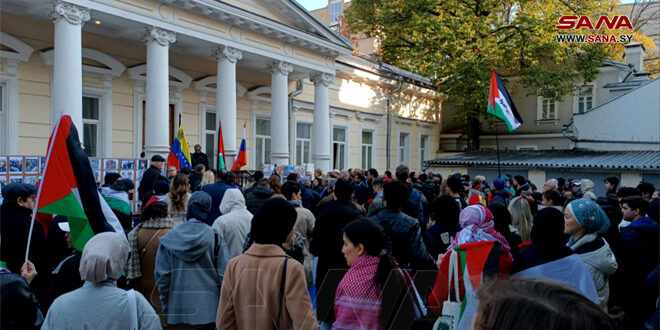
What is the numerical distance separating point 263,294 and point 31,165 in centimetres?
934

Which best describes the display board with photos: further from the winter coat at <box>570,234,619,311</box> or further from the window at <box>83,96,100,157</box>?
the winter coat at <box>570,234,619,311</box>

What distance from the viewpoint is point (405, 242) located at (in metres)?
4.22

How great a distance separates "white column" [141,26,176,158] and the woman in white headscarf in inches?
427

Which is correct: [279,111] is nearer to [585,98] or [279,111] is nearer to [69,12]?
[69,12]

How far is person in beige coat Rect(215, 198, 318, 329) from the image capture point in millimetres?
2736

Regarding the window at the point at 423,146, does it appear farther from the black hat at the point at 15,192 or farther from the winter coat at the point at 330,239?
the black hat at the point at 15,192

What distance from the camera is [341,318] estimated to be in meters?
2.94

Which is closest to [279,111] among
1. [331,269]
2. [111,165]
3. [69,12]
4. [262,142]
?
[262,142]

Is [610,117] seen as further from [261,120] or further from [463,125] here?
[261,120]

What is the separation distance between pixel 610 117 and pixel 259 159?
16.6 metres

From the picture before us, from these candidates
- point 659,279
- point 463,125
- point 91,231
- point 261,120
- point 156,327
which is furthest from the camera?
point 463,125

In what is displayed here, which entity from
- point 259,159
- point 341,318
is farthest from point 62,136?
point 259,159

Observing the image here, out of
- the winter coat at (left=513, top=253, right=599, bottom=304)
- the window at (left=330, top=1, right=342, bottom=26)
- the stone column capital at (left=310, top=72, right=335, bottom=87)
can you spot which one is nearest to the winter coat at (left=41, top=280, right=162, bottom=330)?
the winter coat at (left=513, top=253, right=599, bottom=304)
